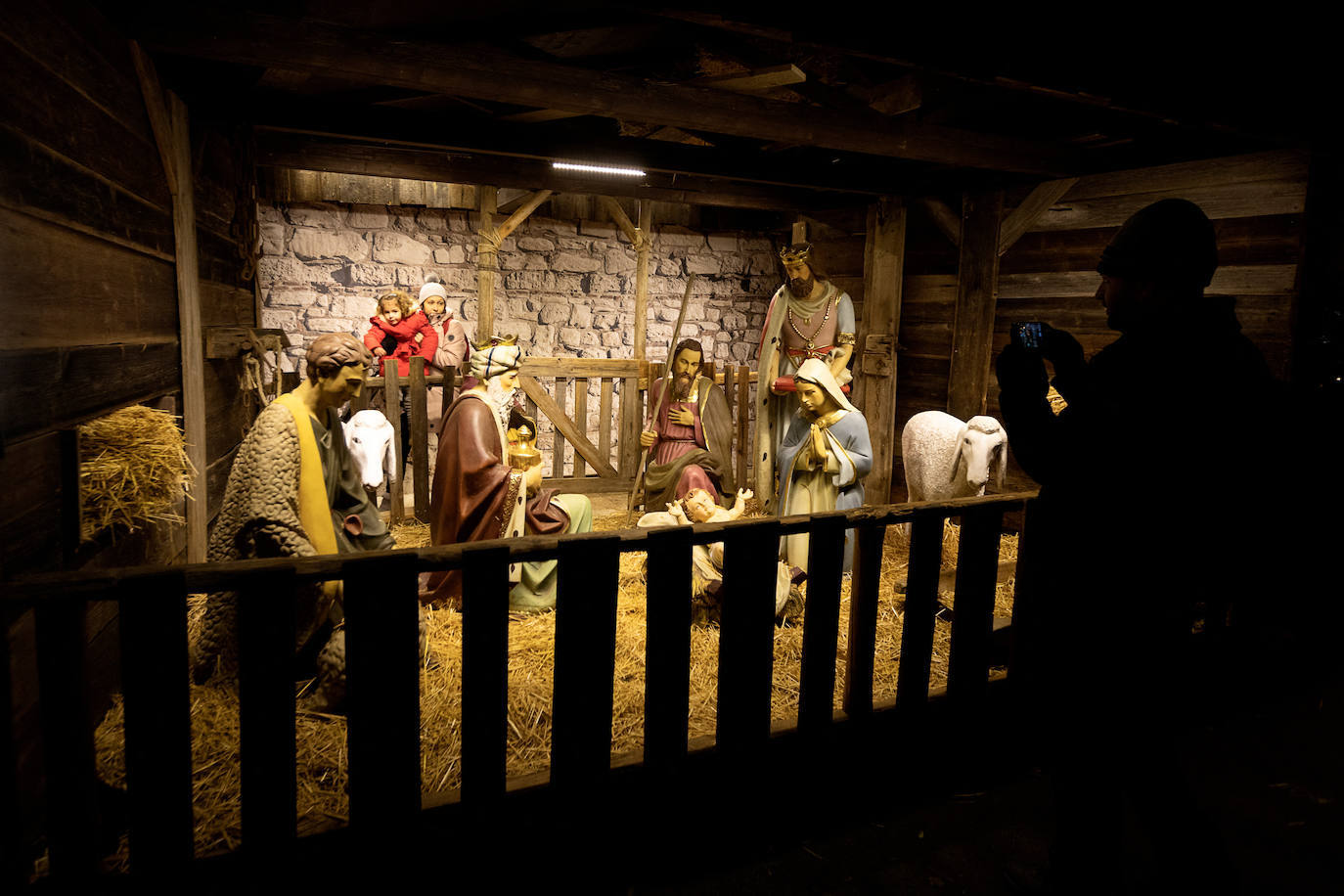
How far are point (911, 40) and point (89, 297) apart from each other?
291 cm

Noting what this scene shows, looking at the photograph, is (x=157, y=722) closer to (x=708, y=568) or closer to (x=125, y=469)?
(x=125, y=469)

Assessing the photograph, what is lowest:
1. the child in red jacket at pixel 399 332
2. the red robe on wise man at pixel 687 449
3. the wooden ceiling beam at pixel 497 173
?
the red robe on wise man at pixel 687 449

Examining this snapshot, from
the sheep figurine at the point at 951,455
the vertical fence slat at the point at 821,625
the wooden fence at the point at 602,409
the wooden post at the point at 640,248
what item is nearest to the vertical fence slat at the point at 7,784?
the vertical fence slat at the point at 821,625

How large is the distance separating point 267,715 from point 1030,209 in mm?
5874

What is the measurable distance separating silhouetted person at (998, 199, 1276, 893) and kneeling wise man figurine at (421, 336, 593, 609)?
8.48 feet

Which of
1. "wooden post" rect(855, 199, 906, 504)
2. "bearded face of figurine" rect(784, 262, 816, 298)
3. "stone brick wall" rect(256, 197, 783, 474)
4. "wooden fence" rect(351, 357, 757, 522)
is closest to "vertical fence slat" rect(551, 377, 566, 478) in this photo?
"wooden fence" rect(351, 357, 757, 522)

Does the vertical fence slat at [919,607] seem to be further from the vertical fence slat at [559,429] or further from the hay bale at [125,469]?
the vertical fence slat at [559,429]

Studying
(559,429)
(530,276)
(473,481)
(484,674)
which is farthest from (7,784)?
(530,276)

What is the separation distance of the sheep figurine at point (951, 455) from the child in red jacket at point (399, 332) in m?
4.61

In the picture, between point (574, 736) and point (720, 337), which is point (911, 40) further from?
point (720, 337)

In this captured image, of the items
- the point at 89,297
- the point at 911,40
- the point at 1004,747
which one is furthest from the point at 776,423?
the point at 89,297

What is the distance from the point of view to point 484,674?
2.03 meters

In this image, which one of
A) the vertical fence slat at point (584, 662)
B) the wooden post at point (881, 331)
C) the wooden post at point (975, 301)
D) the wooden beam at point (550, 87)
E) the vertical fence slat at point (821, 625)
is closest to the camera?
the vertical fence slat at point (584, 662)

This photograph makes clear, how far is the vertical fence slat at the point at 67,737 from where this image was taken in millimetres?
1664
